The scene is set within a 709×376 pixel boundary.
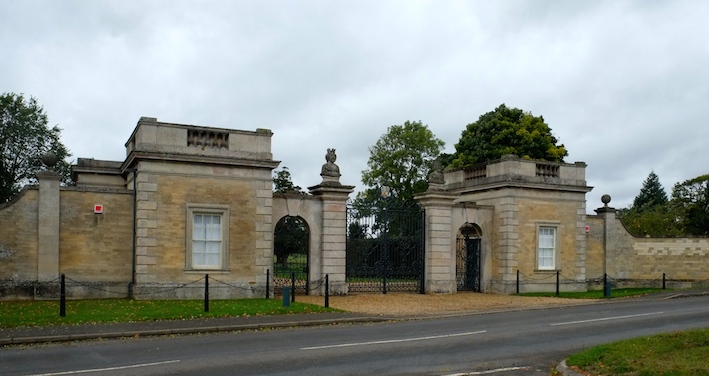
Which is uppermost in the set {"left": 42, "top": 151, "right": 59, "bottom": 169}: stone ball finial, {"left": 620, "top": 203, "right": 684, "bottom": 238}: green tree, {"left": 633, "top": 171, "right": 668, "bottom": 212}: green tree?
{"left": 633, "top": 171, "right": 668, "bottom": 212}: green tree

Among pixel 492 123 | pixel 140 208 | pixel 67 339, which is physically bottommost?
pixel 67 339

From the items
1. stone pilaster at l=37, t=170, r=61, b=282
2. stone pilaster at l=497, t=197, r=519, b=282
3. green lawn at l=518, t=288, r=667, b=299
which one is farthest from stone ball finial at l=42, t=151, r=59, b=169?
green lawn at l=518, t=288, r=667, b=299

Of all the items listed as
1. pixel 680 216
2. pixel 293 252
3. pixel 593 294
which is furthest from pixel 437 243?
pixel 680 216

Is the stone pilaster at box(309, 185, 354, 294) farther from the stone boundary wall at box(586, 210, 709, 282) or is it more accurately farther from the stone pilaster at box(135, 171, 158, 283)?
the stone boundary wall at box(586, 210, 709, 282)

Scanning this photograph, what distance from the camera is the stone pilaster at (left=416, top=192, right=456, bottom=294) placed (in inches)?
997

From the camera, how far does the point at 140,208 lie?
20500 mm

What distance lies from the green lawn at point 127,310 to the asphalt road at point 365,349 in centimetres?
246

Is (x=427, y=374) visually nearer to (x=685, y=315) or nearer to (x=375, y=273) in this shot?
(x=685, y=315)

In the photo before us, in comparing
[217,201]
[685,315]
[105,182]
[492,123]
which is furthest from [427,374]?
[492,123]

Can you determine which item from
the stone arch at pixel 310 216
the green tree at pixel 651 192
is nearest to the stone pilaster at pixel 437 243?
the stone arch at pixel 310 216

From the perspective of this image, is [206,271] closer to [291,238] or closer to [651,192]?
[291,238]

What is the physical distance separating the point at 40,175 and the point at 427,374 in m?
15.1

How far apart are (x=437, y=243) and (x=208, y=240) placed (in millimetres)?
8979

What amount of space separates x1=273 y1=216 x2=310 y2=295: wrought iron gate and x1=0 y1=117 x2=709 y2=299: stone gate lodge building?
2.32 ft
